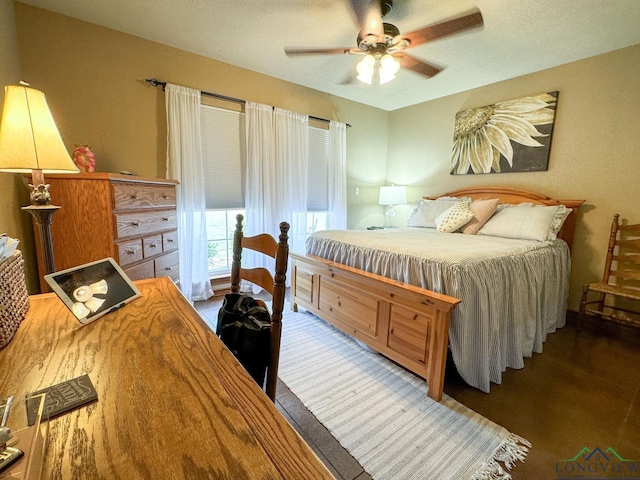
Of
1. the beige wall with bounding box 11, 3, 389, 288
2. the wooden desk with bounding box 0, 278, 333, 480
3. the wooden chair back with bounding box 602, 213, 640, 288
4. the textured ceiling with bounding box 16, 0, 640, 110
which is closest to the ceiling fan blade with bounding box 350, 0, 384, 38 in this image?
the textured ceiling with bounding box 16, 0, 640, 110

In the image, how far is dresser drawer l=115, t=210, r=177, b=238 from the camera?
6.37 ft

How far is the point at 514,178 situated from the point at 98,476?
395 centimetres

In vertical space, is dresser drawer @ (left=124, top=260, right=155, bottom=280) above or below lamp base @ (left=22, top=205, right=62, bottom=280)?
below

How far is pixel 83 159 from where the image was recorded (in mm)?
2107

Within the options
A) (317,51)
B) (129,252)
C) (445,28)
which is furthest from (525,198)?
(129,252)

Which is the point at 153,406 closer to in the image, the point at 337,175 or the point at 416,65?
the point at 416,65

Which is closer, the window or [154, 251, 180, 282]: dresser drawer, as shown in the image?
[154, 251, 180, 282]: dresser drawer

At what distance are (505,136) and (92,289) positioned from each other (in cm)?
393

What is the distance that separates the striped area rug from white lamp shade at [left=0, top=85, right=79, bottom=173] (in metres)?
1.68

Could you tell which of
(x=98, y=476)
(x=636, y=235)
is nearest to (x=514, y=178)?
(x=636, y=235)

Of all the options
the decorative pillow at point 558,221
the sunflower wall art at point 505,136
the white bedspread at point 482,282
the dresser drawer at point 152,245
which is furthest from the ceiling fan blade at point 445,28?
the dresser drawer at point 152,245

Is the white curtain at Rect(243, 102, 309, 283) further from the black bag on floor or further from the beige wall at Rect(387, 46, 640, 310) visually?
the black bag on floor

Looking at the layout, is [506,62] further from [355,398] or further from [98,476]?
[98,476]

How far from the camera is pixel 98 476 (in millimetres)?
382
